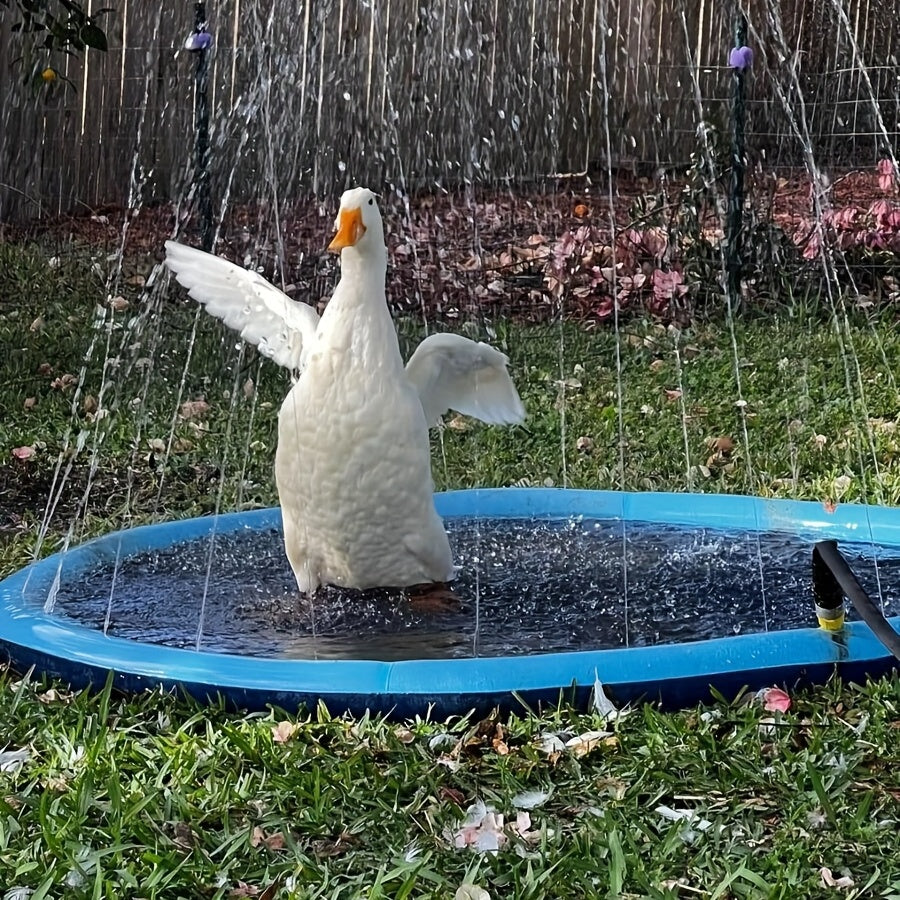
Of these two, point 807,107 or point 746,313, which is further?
point 807,107

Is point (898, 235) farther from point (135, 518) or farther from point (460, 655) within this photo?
point (460, 655)

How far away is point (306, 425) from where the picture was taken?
3.54 metres

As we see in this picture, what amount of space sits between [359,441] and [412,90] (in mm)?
5785

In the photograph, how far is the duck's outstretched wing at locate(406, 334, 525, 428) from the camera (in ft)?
12.3

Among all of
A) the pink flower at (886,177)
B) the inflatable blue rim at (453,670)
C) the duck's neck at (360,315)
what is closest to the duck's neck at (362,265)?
the duck's neck at (360,315)

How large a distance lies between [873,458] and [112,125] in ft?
16.3

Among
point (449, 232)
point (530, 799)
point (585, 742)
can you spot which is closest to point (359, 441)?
point (585, 742)

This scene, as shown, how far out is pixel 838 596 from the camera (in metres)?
3.08

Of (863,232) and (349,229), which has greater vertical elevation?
(349,229)

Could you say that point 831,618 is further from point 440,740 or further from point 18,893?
point 18,893

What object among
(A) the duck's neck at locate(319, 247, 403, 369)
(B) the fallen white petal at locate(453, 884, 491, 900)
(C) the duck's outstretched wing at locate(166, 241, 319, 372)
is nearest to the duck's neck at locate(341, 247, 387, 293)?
(A) the duck's neck at locate(319, 247, 403, 369)

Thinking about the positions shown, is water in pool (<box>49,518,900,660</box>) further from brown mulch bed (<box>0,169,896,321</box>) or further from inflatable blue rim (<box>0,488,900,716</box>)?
brown mulch bed (<box>0,169,896,321</box>)

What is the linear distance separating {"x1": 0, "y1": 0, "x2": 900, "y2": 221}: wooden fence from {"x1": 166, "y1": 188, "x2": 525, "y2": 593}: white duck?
456 cm

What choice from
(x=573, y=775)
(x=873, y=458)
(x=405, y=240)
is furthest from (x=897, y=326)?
(x=573, y=775)
